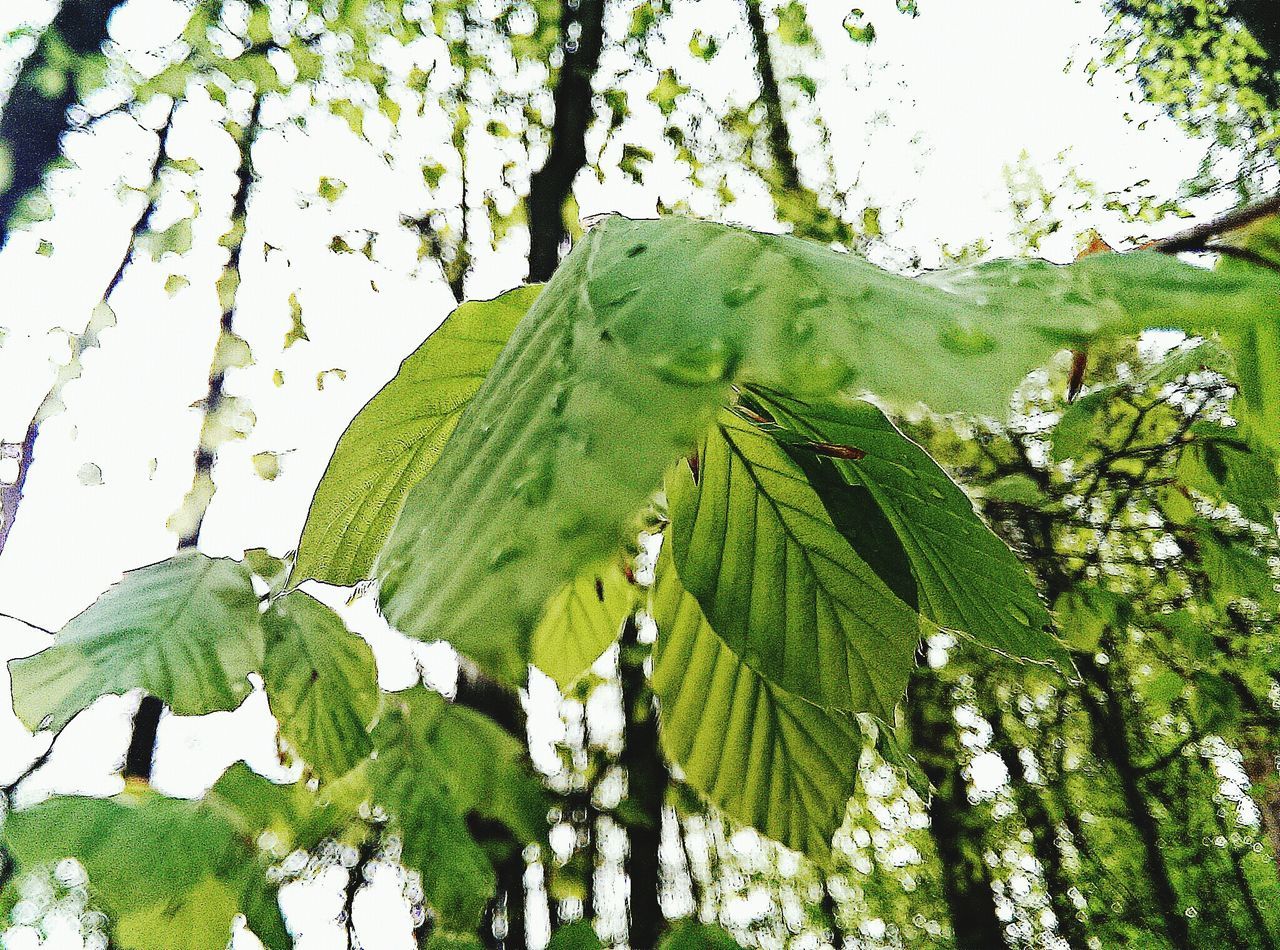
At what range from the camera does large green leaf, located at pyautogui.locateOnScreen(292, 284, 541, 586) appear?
24cm

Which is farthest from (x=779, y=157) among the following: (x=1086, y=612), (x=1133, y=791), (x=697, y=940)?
(x=1133, y=791)

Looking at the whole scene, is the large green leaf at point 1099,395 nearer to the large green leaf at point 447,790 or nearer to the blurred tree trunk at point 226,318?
the large green leaf at point 447,790

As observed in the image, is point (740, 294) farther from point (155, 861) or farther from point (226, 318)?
point (226, 318)

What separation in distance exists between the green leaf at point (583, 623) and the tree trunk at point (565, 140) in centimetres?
106

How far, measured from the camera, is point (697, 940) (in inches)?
19.8

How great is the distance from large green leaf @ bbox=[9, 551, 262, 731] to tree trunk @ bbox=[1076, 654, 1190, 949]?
310 cm

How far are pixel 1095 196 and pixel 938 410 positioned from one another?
390 cm

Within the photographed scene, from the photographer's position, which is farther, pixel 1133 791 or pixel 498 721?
pixel 1133 791

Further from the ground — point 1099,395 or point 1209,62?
point 1209,62

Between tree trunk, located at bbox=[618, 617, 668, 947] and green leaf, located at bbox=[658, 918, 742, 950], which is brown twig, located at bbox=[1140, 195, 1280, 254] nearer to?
green leaf, located at bbox=[658, 918, 742, 950]

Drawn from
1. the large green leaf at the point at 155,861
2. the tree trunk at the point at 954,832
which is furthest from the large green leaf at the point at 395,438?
the tree trunk at the point at 954,832

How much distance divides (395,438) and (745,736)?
0.51 feet

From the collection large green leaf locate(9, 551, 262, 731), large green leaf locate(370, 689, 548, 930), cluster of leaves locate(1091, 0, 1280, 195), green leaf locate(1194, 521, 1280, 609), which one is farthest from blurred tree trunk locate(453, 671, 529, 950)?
cluster of leaves locate(1091, 0, 1280, 195)

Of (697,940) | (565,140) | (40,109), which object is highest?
(40,109)
